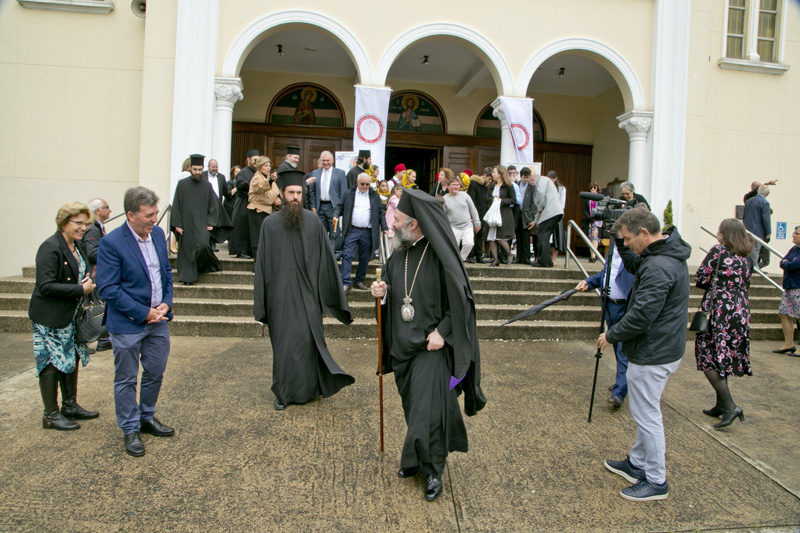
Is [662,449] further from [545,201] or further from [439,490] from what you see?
[545,201]

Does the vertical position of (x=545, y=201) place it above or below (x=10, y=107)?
below

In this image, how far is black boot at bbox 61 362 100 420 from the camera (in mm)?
4344

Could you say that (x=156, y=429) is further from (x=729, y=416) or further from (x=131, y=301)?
(x=729, y=416)

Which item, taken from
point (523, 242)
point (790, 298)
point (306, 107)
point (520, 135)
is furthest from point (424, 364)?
point (306, 107)

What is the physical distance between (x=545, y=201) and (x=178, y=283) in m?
6.12

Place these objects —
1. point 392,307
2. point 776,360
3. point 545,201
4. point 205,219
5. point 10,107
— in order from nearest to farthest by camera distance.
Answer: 1. point 392,307
2. point 776,360
3. point 205,219
4. point 545,201
5. point 10,107

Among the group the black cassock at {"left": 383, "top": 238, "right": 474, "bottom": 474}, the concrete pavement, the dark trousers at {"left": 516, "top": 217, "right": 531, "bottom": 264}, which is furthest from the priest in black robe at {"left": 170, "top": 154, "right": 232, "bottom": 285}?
the dark trousers at {"left": 516, "top": 217, "right": 531, "bottom": 264}

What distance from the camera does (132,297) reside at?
389 centimetres

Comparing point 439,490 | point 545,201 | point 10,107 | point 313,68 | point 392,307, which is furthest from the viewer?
point 313,68

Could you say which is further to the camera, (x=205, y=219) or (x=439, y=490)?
(x=205, y=219)

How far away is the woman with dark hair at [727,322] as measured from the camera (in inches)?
187

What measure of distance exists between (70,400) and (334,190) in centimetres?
472

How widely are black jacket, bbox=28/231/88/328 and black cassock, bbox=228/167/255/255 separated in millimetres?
4726

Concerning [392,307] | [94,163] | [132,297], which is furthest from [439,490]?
[94,163]
